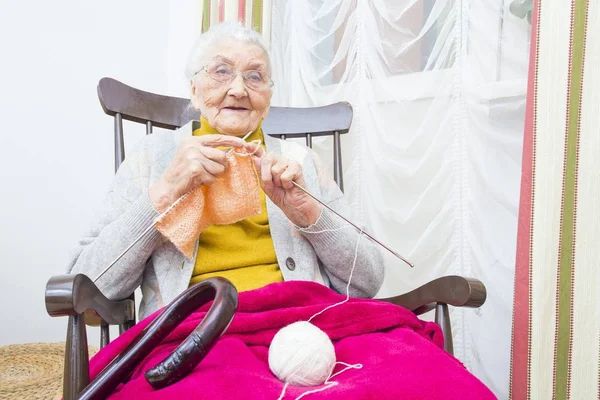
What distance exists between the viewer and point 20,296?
2.00m

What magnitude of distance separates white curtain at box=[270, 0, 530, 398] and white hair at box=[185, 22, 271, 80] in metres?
0.41

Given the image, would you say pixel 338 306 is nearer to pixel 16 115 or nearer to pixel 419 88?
pixel 419 88

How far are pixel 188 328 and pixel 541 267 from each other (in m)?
0.81

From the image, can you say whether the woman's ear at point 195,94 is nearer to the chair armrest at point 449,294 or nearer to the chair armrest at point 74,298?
the chair armrest at point 74,298

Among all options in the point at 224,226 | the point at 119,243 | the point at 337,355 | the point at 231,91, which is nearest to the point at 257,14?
the point at 231,91

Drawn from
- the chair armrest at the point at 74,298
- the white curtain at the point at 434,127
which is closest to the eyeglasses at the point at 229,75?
the white curtain at the point at 434,127

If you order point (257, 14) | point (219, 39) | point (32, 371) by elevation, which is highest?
point (257, 14)

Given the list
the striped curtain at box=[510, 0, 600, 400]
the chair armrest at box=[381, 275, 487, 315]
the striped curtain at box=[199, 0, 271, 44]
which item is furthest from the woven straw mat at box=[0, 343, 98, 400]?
the striped curtain at box=[510, 0, 600, 400]

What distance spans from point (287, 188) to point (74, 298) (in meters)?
0.47

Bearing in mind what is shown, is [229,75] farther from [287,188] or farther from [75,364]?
[75,364]

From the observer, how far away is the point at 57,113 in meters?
2.03

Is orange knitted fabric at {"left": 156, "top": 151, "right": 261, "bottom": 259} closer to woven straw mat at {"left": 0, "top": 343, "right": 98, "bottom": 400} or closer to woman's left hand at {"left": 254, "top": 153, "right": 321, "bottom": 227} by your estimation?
woman's left hand at {"left": 254, "top": 153, "right": 321, "bottom": 227}

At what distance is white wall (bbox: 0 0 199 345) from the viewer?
197 centimetres

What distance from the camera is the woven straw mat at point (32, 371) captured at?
1419 millimetres
